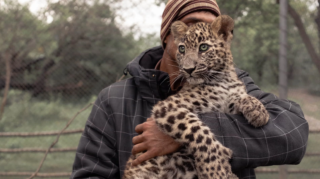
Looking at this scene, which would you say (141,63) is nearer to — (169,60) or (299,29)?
(169,60)

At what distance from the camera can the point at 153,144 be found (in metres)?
2.12

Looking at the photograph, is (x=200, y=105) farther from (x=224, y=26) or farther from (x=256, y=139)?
(x=224, y=26)

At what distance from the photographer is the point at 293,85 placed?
14.7 feet

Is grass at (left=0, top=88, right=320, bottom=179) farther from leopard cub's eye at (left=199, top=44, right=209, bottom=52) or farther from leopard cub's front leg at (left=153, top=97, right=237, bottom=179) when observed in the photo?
leopard cub's front leg at (left=153, top=97, right=237, bottom=179)

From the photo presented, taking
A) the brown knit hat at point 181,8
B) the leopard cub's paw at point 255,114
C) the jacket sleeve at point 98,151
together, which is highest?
the brown knit hat at point 181,8

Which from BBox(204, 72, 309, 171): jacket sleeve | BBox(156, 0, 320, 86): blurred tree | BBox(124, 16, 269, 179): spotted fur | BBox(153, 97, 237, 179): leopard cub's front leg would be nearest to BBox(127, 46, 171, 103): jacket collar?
BBox(124, 16, 269, 179): spotted fur

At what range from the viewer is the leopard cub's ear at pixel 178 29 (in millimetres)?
2371

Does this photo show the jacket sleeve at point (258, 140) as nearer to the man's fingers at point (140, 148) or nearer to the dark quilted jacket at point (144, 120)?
the dark quilted jacket at point (144, 120)

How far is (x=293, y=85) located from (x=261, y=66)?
56 centimetres

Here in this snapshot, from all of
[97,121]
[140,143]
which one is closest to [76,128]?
[97,121]

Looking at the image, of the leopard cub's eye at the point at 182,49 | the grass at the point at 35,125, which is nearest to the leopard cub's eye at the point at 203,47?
the leopard cub's eye at the point at 182,49

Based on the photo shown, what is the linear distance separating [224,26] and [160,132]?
2.99 feet

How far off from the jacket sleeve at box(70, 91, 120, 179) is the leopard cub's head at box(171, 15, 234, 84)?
29.0 inches

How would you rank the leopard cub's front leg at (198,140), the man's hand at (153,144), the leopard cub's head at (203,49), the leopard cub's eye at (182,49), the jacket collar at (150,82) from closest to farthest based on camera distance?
the leopard cub's front leg at (198,140) < the man's hand at (153,144) < the leopard cub's head at (203,49) < the leopard cub's eye at (182,49) < the jacket collar at (150,82)
